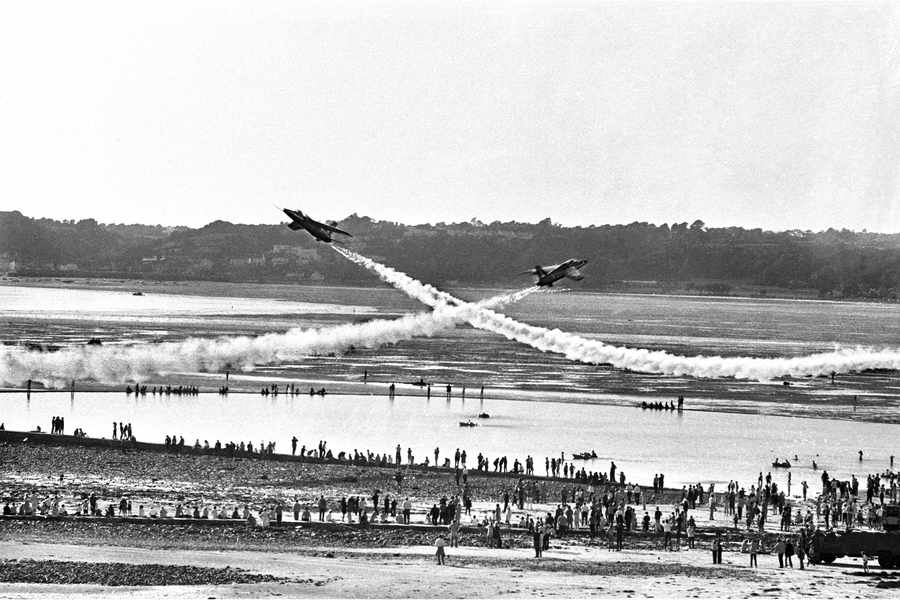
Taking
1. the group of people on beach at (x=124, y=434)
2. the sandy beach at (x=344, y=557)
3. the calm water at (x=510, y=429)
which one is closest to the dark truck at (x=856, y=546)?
the sandy beach at (x=344, y=557)

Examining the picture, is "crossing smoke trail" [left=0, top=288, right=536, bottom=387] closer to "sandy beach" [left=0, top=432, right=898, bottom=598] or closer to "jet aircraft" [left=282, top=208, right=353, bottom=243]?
"jet aircraft" [left=282, top=208, right=353, bottom=243]

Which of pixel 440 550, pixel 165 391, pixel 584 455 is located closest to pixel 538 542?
pixel 440 550

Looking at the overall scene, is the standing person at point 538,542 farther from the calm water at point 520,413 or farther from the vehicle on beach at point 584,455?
the vehicle on beach at point 584,455

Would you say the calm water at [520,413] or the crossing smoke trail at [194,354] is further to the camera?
the crossing smoke trail at [194,354]

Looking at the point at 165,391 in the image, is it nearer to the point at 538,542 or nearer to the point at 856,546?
the point at 538,542

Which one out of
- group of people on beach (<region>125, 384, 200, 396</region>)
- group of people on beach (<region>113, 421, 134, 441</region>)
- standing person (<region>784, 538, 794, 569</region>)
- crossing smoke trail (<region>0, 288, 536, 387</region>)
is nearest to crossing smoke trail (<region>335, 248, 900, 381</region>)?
crossing smoke trail (<region>0, 288, 536, 387</region>)

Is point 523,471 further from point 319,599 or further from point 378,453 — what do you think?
point 319,599
